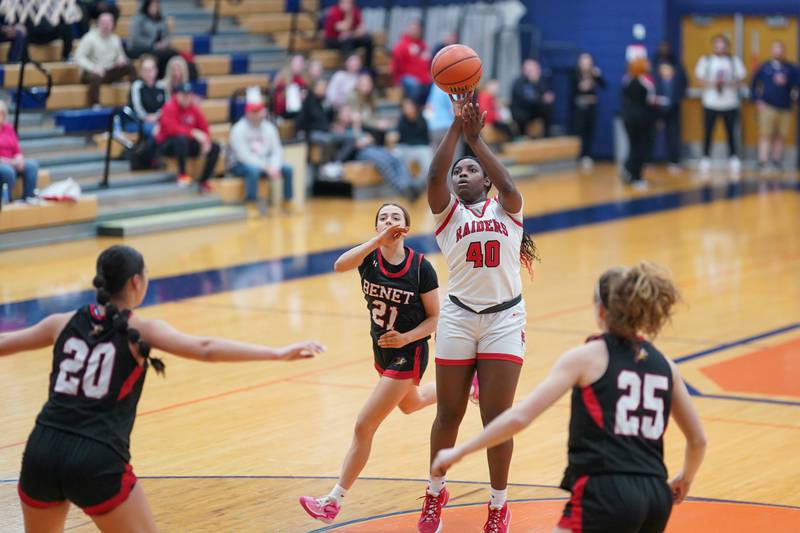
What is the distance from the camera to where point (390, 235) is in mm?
6102

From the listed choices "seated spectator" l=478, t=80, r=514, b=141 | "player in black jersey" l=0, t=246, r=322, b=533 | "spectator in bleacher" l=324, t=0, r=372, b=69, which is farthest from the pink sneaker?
"spectator in bleacher" l=324, t=0, r=372, b=69

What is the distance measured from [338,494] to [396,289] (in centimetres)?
103

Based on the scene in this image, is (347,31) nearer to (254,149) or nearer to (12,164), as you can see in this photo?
(254,149)

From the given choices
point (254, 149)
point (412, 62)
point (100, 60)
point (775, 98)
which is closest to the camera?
point (254, 149)

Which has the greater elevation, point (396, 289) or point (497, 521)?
point (396, 289)

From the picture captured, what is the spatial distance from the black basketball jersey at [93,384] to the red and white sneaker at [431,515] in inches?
73.0

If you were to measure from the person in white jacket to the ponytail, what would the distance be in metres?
14.0

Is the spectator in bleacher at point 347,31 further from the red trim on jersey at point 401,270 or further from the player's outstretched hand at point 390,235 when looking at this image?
the player's outstretched hand at point 390,235

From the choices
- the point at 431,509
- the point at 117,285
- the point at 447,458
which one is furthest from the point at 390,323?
the point at 447,458

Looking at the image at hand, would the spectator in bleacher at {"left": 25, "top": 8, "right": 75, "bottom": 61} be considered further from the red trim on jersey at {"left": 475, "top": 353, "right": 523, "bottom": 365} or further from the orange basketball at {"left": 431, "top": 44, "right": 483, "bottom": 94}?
the red trim on jersey at {"left": 475, "top": 353, "right": 523, "bottom": 365}

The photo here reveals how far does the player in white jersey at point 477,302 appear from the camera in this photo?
5.96 meters

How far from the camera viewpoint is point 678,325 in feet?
37.2

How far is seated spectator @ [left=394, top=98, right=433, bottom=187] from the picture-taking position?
19.8 metres

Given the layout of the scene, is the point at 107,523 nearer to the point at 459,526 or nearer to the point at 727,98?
the point at 459,526
